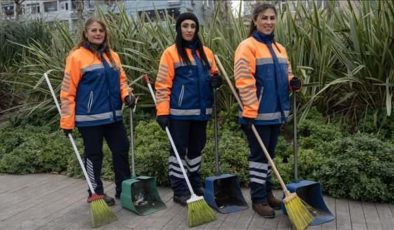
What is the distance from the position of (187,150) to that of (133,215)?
Answer: 789 mm

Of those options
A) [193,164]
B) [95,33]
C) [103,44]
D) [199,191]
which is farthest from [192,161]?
[95,33]

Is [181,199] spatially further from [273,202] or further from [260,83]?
[260,83]

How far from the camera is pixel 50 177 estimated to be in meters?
5.95

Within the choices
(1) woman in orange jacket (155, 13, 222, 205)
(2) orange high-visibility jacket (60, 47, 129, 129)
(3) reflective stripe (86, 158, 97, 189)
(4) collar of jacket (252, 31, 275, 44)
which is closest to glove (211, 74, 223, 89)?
(1) woman in orange jacket (155, 13, 222, 205)

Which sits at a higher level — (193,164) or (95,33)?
(95,33)

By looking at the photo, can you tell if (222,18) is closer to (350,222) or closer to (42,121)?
(42,121)

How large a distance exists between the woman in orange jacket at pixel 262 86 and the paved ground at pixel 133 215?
24 cm

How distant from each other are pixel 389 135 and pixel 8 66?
6903 millimetres

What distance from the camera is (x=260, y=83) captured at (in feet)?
13.1

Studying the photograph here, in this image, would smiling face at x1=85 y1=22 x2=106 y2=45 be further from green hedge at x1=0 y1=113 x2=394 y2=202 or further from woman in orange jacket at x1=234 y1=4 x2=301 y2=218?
green hedge at x1=0 y1=113 x2=394 y2=202

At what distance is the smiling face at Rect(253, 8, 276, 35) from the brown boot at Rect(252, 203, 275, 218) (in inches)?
57.5

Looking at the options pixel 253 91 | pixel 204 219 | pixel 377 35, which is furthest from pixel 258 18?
pixel 377 35

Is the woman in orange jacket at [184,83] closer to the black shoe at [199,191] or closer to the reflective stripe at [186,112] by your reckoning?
the reflective stripe at [186,112]

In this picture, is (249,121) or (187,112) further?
(187,112)
